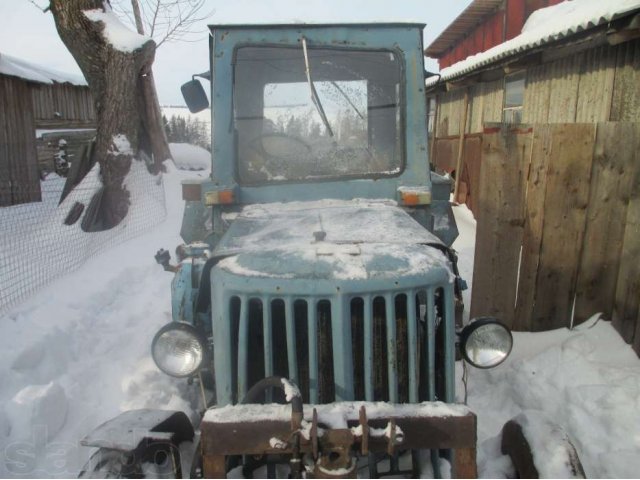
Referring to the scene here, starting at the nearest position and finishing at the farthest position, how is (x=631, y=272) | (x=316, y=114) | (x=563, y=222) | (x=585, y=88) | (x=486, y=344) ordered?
(x=486, y=344) → (x=316, y=114) → (x=631, y=272) → (x=563, y=222) → (x=585, y=88)

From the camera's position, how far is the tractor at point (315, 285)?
1.79m

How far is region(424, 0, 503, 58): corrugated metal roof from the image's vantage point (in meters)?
14.6

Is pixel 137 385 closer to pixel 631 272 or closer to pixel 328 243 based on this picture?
pixel 328 243

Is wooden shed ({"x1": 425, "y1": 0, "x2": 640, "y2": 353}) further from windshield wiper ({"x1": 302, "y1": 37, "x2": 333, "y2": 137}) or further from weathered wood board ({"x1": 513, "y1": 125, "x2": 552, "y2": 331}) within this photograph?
windshield wiper ({"x1": 302, "y1": 37, "x2": 333, "y2": 137})

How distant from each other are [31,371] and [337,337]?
3.04 metres

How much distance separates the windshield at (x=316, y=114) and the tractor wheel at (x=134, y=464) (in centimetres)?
159

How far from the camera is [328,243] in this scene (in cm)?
224

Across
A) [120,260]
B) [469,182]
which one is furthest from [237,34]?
[469,182]

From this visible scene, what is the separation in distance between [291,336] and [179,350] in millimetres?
613

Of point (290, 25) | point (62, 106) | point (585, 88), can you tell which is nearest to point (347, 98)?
point (290, 25)

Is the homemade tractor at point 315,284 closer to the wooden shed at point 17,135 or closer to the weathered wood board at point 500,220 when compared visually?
the weathered wood board at point 500,220

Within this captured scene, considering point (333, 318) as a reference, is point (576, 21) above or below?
above

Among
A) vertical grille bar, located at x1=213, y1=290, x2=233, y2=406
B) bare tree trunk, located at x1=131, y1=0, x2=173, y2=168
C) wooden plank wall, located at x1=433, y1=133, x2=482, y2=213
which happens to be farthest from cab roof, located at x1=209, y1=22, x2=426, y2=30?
bare tree trunk, located at x1=131, y1=0, x2=173, y2=168

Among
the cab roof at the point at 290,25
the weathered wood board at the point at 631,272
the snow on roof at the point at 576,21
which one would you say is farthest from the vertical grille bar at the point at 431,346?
the weathered wood board at the point at 631,272
